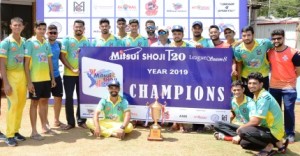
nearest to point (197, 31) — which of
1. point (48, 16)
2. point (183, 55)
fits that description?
point (183, 55)

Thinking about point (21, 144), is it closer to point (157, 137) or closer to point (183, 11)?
point (157, 137)

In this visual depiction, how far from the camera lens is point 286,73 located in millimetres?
5559

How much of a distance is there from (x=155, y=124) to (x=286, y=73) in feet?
7.04

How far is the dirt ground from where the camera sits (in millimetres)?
5039

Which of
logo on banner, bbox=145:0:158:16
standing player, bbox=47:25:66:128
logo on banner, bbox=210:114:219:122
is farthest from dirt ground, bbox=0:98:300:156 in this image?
logo on banner, bbox=145:0:158:16

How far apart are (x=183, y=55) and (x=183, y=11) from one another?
2624 millimetres

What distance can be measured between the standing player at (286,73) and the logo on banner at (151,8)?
11.4 ft

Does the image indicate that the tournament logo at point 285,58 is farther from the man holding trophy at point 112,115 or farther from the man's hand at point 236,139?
the man holding trophy at point 112,115

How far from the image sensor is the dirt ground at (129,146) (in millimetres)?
5039

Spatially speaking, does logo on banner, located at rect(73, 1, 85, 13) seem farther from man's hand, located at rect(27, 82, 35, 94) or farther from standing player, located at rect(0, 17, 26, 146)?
man's hand, located at rect(27, 82, 35, 94)

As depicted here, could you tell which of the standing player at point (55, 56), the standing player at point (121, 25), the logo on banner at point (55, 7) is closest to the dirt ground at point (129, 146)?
the standing player at point (55, 56)

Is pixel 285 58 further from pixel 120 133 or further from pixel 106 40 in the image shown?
pixel 106 40

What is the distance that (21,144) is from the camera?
5.44 m

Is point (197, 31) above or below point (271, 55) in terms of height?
above
